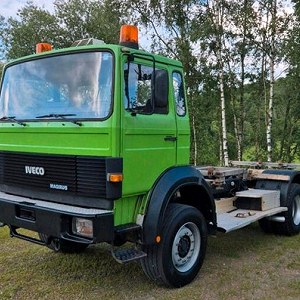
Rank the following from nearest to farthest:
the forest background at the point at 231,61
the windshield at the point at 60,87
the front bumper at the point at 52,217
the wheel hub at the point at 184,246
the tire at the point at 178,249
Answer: the front bumper at the point at 52,217 < the windshield at the point at 60,87 < the tire at the point at 178,249 < the wheel hub at the point at 184,246 < the forest background at the point at 231,61

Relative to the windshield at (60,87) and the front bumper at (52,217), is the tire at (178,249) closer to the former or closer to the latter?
the front bumper at (52,217)

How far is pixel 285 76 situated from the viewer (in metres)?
15.4

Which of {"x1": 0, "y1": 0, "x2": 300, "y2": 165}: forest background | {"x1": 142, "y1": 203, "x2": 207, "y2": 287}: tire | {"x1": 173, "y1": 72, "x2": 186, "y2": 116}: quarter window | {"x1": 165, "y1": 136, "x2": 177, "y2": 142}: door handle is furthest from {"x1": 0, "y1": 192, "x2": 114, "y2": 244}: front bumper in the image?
{"x1": 0, "y1": 0, "x2": 300, "y2": 165}: forest background

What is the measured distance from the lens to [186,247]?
4.14 m

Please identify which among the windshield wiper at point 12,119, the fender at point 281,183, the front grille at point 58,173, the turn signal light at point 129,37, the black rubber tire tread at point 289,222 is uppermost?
the turn signal light at point 129,37

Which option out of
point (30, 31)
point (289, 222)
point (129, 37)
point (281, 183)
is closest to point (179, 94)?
point (129, 37)

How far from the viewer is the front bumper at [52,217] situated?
327 centimetres

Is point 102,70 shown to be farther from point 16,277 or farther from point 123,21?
point 123,21

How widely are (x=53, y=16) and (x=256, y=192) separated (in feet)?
77.0

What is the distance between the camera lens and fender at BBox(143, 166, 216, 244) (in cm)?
360

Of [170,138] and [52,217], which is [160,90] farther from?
[52,217]

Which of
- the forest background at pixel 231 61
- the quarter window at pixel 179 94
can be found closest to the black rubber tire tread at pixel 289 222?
the quarter window at pixel 179 94

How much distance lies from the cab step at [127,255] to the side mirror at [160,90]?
139cm

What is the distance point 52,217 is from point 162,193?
108 cm
